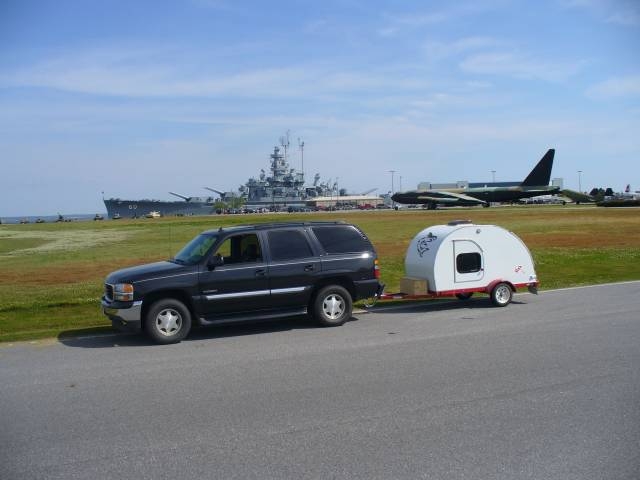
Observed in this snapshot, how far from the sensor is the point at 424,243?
12977 millimetres

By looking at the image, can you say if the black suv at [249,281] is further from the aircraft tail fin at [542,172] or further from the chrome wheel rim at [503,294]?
the aircraft tail fin at [542,172]

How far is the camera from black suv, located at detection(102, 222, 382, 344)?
9938 millimetres

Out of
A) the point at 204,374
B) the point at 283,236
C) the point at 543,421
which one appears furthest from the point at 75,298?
the point at 543,421

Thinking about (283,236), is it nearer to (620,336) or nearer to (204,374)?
(204,374)

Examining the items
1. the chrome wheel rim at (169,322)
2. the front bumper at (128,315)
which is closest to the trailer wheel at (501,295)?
the chrome wheel rim at (169,322)

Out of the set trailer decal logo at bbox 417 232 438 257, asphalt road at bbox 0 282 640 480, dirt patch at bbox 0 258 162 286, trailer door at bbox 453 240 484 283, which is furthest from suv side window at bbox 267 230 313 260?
dirt patch at bbox 0 258 162 286

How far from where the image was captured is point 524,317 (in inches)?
444

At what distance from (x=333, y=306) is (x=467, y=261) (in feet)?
10.8

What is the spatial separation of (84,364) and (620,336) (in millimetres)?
7545

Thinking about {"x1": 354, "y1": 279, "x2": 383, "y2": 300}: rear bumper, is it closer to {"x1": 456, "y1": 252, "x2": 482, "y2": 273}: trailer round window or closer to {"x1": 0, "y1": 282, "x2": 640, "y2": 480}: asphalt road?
{"x1": 0, "y1": 282, "x2": 640, "y2": 480}: asphalt road

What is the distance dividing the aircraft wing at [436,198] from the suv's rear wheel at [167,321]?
279 feet

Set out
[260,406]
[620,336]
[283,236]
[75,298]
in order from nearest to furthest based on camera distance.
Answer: [260,406], [620,336], [283,236], [75,298]

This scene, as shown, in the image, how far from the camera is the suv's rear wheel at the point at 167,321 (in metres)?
9.81

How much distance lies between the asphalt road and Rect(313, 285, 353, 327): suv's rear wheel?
56 centimetres
